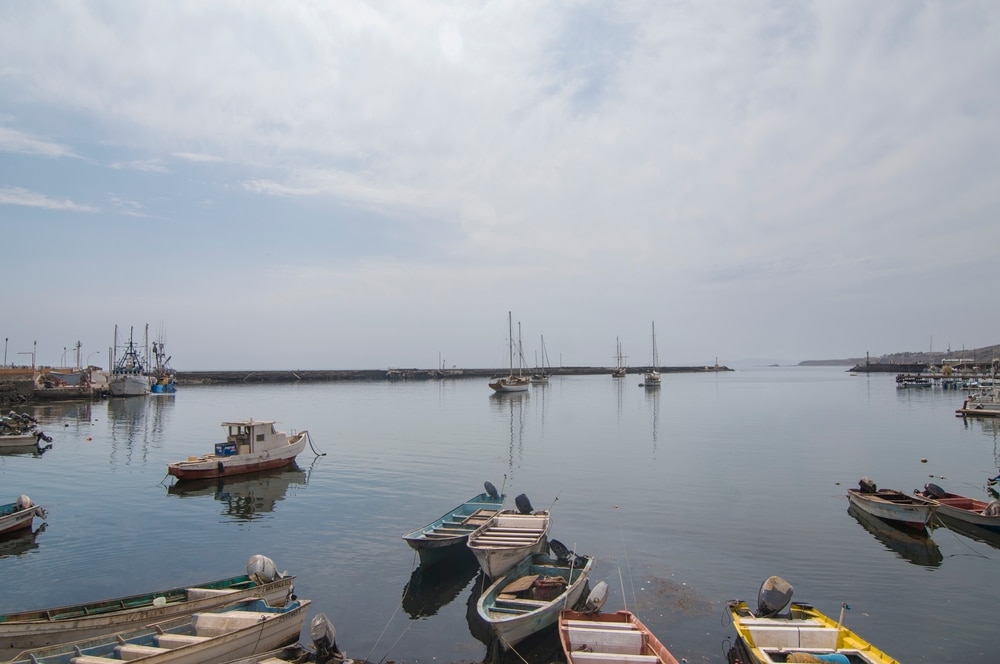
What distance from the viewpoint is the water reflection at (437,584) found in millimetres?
17891

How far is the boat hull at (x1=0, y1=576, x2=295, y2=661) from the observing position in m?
13.2

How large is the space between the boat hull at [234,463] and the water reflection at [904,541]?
3212 centimetres

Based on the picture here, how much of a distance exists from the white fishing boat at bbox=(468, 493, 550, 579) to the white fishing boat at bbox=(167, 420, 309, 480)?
21.1m

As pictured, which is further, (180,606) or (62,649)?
(180,606)

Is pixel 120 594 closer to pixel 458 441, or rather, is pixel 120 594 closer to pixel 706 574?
pixel 706 574

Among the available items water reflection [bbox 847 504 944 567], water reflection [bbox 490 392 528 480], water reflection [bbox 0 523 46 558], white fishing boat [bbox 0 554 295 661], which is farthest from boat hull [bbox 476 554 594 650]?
water reflection [bbox 490 392 528 480]

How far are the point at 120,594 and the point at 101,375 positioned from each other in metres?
116

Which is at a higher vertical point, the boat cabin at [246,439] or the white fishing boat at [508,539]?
the boat cabin at [246,439]

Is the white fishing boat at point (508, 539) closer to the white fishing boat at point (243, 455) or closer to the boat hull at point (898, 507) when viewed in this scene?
the boat hull at point (898, 507)

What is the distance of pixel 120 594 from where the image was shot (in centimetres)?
1838

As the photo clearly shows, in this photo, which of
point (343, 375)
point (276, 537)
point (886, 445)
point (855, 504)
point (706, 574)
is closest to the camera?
point (706, 574)

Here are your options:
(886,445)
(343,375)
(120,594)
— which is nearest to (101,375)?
(343,375)

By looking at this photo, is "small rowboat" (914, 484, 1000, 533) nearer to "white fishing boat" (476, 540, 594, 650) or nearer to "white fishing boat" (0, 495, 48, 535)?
"white fishing boat" (476, 540, 594, 650)

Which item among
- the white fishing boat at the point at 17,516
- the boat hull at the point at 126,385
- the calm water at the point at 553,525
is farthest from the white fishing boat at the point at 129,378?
the white fishing boat at the point at 17,516
